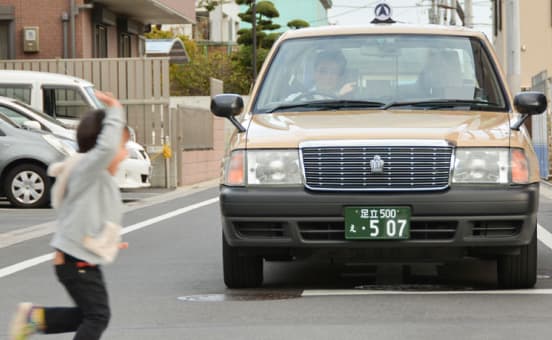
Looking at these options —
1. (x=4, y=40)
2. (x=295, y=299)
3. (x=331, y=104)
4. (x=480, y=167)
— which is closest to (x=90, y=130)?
(x=295, y=299)

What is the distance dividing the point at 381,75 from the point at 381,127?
105 cm

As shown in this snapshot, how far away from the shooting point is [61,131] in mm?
19391

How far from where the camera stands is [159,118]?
25.1 metres

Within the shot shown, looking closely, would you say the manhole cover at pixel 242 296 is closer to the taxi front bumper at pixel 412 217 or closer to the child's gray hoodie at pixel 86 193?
the taxi front bumper at pixel 412 217

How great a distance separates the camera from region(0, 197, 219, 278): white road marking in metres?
10.5

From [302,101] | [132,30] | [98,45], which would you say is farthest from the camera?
[132,30]

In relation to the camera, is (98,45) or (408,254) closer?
(408,254)

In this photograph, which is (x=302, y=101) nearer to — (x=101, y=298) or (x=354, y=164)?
(x=354, y=164)

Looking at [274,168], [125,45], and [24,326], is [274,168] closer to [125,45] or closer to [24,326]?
[24,326]

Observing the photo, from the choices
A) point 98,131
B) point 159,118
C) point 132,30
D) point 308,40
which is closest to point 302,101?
point 308,40

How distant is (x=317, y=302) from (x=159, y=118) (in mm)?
17354

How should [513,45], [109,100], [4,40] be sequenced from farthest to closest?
[513,45] < [4,40] < [109,100]

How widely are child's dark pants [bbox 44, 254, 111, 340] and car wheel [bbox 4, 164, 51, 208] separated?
43.0 feet

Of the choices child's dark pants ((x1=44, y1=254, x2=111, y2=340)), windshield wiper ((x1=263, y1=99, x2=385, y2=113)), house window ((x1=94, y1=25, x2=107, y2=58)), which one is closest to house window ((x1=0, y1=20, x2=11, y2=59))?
house window ((x1=94, y1=25, x2=107, y2=58))
